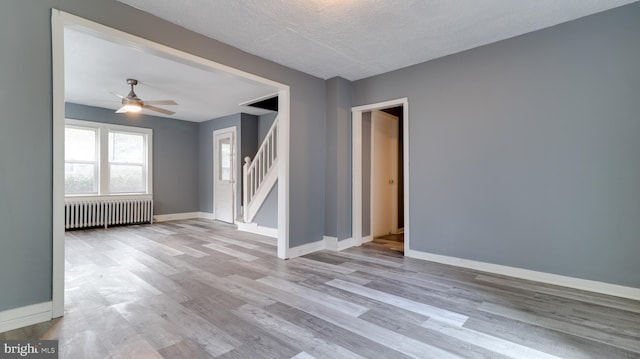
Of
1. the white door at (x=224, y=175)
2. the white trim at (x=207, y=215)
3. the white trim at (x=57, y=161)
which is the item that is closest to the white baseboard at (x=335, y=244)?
the white trim at (x=57, y=161)

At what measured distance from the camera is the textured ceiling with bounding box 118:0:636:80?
2.50 meters

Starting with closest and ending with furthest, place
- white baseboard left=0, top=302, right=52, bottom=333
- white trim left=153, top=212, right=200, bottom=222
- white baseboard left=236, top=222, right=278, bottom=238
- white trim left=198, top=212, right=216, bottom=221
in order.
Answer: white baseboard left=0, top=302, right=52, bottom=333
white baseboard left=236, top=222, right=278, bottom=238
white trim left=153, top=212, right=200, bottom=222
white trim left=198, top=212, right=216, bottom=221

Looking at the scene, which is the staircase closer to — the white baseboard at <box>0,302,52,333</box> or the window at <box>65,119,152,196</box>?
the window at <box>65,119,152,196</box>

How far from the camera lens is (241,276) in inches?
122

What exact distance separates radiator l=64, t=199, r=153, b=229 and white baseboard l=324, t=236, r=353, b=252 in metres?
4.75

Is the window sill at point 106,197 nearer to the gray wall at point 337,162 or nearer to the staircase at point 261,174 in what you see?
the staircase at point 261,174

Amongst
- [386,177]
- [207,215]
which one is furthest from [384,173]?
[207,215]

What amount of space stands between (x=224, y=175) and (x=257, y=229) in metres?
2.42

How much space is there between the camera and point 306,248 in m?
4.09

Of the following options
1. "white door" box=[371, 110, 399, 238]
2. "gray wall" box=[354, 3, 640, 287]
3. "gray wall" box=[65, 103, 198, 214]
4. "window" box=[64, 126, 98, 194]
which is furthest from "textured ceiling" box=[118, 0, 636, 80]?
"window" box=[64, 126, 98, 194]

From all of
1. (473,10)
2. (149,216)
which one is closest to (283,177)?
(473,10)

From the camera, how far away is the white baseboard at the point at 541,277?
8.32ft

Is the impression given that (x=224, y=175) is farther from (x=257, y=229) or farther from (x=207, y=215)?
(x=257, y=229)

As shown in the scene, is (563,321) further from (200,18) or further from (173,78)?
(173,78)
